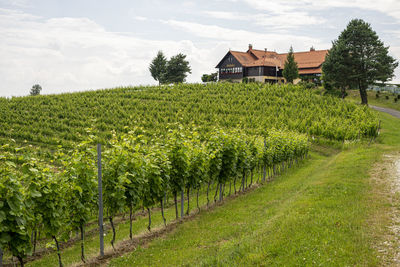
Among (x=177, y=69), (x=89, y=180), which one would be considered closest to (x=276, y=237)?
(x=89, y=180)

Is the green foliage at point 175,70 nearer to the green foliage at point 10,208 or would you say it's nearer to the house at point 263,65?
the house at point 263,65

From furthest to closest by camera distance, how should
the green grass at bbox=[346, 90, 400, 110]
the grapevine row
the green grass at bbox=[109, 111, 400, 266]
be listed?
the green grass at bbox=[346, 90, 400, 110] < the green grass at bbox=[109, 111, 400, 266] < the grapevine row

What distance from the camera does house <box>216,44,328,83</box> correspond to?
78.4 meters

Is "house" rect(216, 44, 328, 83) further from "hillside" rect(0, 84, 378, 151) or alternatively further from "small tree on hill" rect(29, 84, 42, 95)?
"small tree on hill" rect(29, 84, 42, 95)

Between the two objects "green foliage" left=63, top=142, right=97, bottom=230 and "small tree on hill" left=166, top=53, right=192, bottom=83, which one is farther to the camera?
"small tree on hill" left=166, top=53, right=192, bottom=83

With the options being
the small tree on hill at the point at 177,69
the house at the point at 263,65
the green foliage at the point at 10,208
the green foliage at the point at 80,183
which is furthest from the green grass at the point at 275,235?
the small tree on hill at the point at 177,69

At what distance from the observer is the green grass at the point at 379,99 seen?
58.2m

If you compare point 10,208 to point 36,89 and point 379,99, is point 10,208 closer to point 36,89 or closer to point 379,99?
point 379,99

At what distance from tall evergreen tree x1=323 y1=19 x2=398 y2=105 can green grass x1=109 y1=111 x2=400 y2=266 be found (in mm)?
44293

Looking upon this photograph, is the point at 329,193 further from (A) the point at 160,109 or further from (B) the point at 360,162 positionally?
(A) the point at 160,109

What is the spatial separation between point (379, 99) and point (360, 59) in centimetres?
1301

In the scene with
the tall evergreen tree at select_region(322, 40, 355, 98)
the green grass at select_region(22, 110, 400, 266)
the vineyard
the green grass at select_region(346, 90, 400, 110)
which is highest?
the tall evergreen tree at select_region(322, 40, 355, 98)

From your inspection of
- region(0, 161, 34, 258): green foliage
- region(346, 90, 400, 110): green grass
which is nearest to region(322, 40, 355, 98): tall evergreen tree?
region(346, 90, 400, 110): green grass

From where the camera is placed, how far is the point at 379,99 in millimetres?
62000
